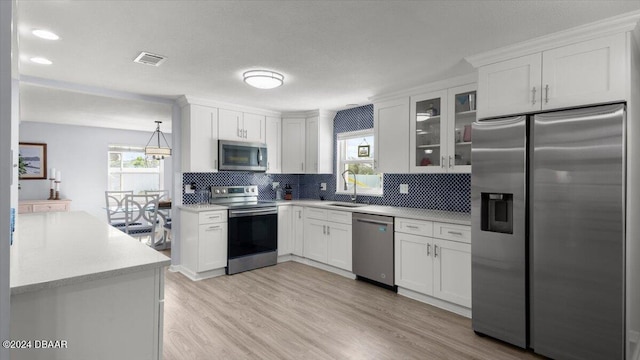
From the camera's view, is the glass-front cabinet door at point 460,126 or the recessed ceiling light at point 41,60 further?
the glass-front cabinet door at point 460,126

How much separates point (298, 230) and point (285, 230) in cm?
19

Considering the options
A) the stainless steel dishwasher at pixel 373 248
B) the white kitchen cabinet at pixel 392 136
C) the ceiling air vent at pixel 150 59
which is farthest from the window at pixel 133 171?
the white kitchen cabinet at pixel 392 136

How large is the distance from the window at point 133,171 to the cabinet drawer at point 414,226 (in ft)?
20.5

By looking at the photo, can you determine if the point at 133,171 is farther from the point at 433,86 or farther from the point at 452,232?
the point at 452,232

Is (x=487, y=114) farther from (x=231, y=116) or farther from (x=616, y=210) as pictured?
(x=231, y=116)

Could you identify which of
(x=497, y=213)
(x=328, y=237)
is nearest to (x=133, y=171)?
(x=328, y=237)

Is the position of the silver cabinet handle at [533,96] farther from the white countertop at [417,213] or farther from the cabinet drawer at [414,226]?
the cabinet drawer at [414,226]

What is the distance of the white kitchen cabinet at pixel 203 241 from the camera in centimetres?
409

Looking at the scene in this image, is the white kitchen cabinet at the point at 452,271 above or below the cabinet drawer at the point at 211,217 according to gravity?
below

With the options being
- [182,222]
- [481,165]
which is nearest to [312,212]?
[182,222]

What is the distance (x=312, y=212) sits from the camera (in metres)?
4.71

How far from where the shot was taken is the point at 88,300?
1.39 metres

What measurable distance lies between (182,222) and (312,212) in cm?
172

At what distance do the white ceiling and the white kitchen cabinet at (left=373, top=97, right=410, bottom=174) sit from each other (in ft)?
0.81
